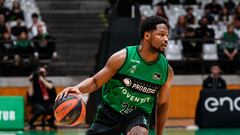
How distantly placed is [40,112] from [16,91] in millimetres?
2703

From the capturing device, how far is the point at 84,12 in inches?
895

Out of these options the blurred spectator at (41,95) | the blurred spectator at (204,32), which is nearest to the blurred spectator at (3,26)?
the blurred spectator at (41,95)

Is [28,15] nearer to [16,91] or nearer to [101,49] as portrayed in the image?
[16,91]

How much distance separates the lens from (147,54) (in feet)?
23.2

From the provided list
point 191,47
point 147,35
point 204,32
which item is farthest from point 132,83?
point 204,32

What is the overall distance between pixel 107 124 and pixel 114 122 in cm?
8

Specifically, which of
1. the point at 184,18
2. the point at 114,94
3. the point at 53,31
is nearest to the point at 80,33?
the point at 53,31

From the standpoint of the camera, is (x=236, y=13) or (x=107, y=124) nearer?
(x=107, y=124)

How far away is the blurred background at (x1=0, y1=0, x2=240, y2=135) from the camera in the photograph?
16094 millimetres

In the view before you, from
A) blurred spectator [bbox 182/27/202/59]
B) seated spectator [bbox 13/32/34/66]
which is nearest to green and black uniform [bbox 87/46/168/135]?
seated spectator [bbox 13/32/34/66]

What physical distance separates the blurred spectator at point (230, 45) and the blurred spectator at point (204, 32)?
0.40 m

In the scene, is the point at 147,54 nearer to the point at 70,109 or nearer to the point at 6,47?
the point at 70,109

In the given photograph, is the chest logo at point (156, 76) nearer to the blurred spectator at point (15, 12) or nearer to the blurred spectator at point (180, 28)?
the blurred spectator at point (180, 28)

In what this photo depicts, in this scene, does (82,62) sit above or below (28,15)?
below
